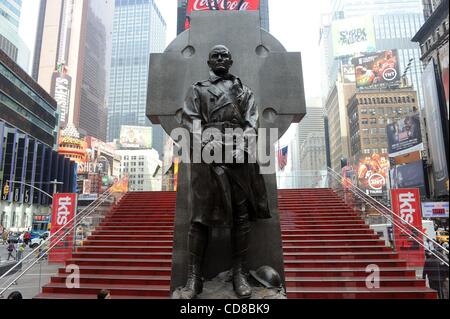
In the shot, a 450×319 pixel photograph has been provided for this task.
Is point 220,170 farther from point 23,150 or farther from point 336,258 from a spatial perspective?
point 23,150

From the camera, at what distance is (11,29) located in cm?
6025

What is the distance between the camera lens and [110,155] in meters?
146

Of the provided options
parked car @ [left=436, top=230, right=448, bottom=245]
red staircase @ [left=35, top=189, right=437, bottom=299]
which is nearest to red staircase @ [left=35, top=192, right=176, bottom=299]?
red staircase @ [left=35, top=189, right=437, bottom=299]

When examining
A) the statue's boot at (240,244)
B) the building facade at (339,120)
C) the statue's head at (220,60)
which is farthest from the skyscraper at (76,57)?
the statue's boot at (240,244)

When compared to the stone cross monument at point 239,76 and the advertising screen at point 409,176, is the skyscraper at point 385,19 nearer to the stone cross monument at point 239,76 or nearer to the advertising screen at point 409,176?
the advertising screen at point 409,176

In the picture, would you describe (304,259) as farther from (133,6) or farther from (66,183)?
→ (133,6)

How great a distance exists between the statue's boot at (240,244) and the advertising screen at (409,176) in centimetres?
4238

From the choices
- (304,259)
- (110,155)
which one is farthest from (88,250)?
(110,155)

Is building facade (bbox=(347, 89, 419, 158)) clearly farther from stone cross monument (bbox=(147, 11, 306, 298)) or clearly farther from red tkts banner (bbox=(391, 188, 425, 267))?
stone cross monument (bbox=(147, 11, 306, 298))

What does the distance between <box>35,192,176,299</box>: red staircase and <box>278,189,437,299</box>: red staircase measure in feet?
11.5

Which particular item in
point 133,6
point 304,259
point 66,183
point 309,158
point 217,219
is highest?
point 133,6

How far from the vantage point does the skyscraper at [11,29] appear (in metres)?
48.3

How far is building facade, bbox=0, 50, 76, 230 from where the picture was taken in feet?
180

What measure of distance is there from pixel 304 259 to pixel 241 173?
7042 millimetres
